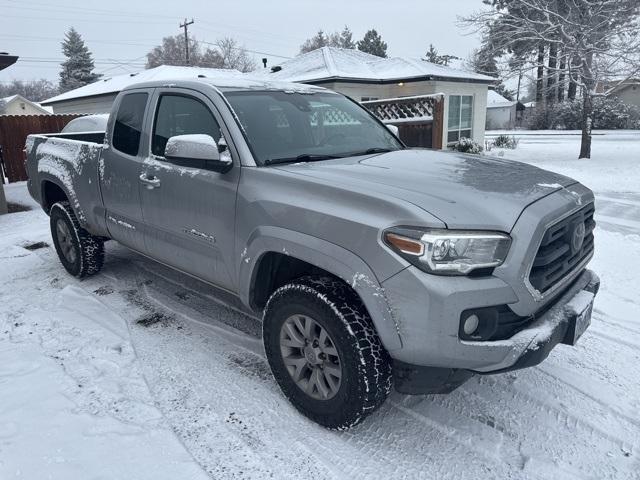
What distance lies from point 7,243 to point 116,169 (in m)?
3.87

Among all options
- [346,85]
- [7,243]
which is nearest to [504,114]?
[346,85]

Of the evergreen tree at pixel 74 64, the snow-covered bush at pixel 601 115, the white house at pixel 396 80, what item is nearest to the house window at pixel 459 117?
the white house at pixel 396 80

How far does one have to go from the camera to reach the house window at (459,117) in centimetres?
1921

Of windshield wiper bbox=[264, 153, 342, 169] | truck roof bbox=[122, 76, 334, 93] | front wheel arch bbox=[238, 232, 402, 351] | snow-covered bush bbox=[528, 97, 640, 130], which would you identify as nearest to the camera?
front wheel arch bbox=[238, 232, 402, 351]

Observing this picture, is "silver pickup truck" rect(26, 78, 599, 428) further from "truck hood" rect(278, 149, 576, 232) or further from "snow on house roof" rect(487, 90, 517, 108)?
"snow on house roof" rect(487, 90, 517, 108)

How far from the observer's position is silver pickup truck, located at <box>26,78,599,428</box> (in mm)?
2344

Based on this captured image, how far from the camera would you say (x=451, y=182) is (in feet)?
9.22

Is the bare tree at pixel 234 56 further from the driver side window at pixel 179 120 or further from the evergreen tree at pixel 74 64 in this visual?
the driver side window at pixel 179 120

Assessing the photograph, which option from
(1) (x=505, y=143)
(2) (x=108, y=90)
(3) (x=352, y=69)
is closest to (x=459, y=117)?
(1) (x=505, y=143)

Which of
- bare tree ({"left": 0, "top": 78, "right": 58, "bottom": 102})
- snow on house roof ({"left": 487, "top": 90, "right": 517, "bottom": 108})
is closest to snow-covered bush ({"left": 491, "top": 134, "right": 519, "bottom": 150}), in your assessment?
snow on house roof ({"left": 487, "top": 90, "right": 517, "bottom": 108})

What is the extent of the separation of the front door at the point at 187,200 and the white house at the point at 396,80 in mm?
14054

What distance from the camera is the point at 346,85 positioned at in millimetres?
17969

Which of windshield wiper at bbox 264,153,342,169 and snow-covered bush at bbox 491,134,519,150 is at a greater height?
windshield wiper at bbox 264,153,342,169

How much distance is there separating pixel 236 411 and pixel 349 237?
134 centimetres
